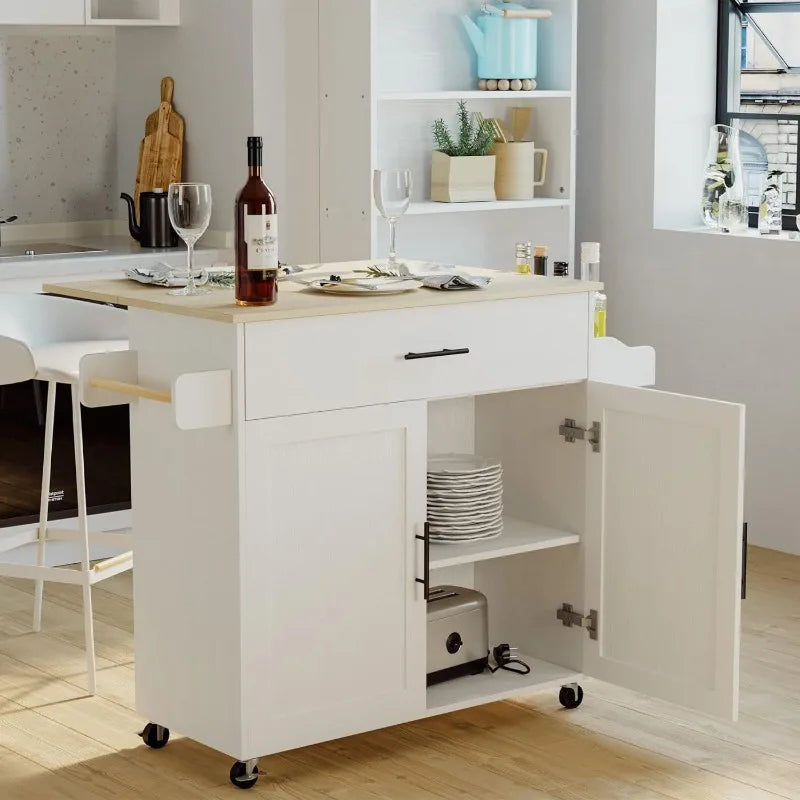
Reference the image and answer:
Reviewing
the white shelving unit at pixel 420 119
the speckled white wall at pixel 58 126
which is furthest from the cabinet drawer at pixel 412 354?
the speckled white wall at pixel 58 126

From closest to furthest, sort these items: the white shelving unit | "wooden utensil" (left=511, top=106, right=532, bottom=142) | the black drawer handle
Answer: the black drawer handle, the white shelving unit, "wooden utensil" (left=511, top=106, right=532, bottom=142)

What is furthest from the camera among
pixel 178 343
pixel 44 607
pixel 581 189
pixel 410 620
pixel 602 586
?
pixel 581 189

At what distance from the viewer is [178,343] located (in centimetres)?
296

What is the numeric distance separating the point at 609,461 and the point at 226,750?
3.30 feet

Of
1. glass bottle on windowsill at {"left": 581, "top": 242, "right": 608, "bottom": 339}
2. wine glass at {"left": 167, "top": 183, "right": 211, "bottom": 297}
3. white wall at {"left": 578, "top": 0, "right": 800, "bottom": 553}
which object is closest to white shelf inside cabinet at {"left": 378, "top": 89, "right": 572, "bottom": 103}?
white wall at {"left": 578, "top": 0, "right": 800, "bottom": 553}

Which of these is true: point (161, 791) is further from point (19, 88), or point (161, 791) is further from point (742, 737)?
point (19, 88)

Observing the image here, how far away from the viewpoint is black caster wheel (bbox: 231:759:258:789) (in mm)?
3004

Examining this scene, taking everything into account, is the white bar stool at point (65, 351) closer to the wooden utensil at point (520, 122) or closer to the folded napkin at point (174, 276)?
the folded napkin at point (174, 276)

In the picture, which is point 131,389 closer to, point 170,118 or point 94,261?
point 94,261

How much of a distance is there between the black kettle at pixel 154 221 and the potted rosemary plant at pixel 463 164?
86 centimetres

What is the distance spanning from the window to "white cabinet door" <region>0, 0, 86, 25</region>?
2065 millimetres

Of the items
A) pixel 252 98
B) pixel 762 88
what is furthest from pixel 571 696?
pixel 762 88

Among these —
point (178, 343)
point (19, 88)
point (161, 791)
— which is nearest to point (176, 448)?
point (178, 343)

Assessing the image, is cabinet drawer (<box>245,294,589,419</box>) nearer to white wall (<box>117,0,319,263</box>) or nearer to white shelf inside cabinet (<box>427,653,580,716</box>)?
white shelf inside cabinet (<box>427,653,580,716</box>)
